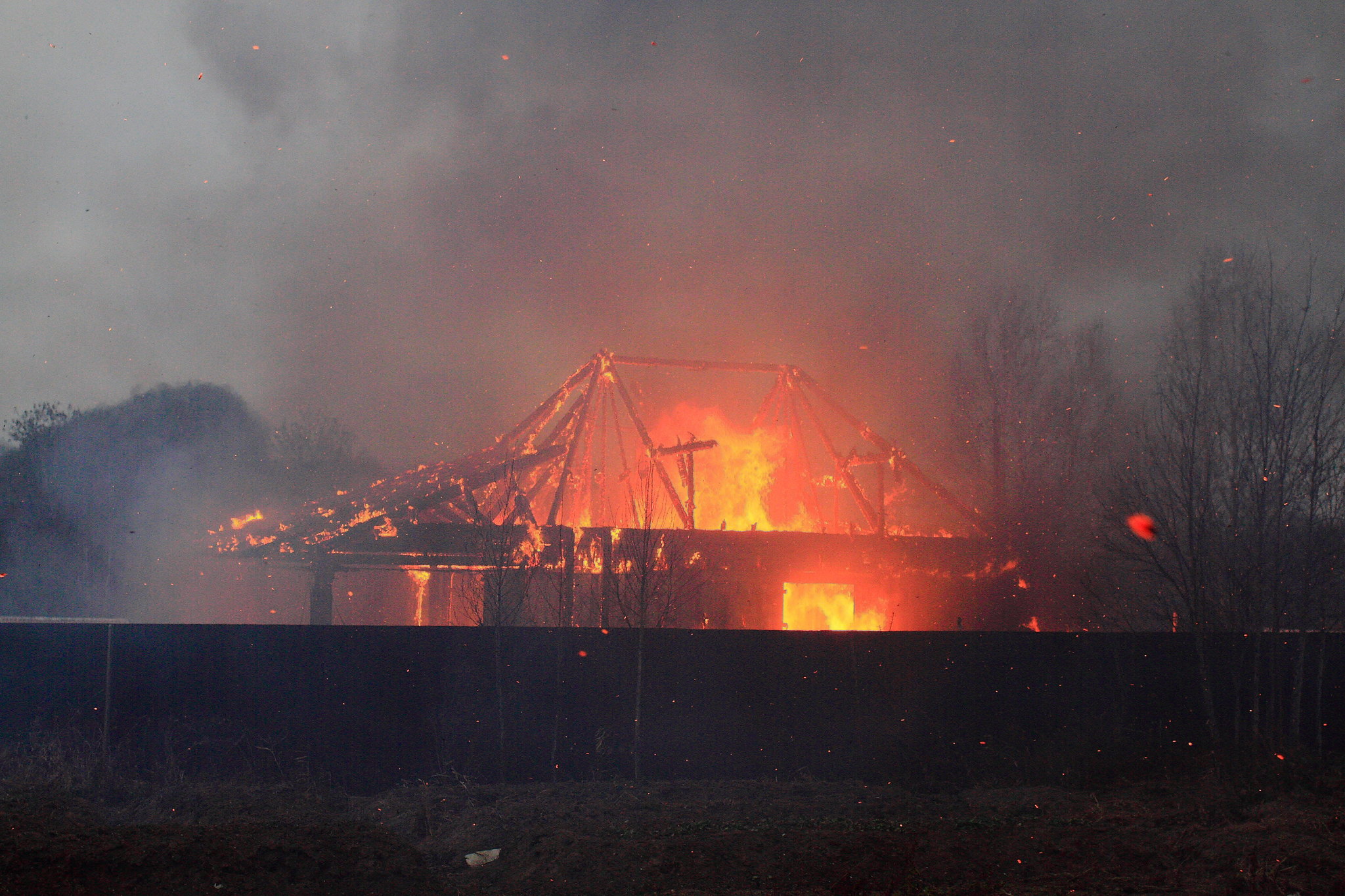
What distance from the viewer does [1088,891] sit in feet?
24.7

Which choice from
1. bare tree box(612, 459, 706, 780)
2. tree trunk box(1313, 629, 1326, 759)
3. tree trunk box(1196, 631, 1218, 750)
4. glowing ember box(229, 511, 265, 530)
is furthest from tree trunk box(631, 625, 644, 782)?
glowing ember box(229, 511, 265, 530)

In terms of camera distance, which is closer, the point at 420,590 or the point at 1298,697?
the point at 1298,697

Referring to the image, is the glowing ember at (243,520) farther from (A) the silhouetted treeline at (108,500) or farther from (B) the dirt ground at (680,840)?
(B) the dirt ground at (680,840)

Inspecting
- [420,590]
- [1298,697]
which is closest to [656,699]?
[1298,697]

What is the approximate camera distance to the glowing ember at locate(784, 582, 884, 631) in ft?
103

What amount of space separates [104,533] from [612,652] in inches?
1410

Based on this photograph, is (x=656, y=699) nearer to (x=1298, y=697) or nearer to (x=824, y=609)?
(x=1298, y=697)

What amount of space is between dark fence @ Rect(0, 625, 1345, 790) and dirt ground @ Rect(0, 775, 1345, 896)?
62 centimetres

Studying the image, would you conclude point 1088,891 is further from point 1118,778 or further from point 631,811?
point 1118,778

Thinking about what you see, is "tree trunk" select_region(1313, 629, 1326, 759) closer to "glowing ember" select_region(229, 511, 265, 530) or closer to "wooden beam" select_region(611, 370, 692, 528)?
"wooden beam" select_region(611, 370, 692, 528)

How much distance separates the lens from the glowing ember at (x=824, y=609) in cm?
3141

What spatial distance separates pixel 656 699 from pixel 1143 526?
766 cm

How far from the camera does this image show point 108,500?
41.3 metres

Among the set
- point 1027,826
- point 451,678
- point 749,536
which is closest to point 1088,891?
point 1027,826
